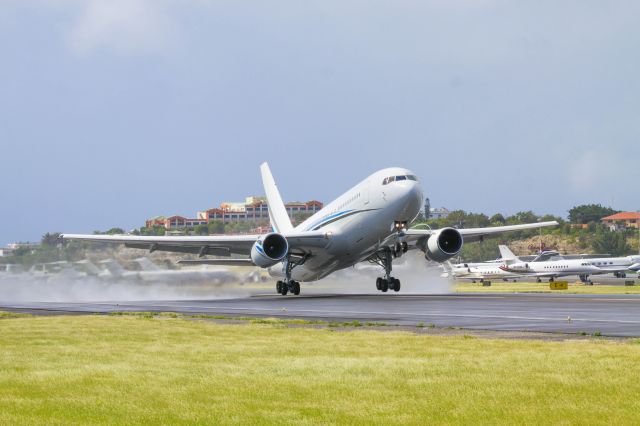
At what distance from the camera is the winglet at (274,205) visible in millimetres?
67287

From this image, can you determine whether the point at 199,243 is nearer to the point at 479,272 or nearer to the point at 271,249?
the point at 271,249

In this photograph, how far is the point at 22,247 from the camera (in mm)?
82125

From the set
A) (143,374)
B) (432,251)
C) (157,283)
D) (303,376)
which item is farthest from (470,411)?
(157,283)

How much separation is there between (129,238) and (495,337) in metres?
41.7

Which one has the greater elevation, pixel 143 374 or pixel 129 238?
pixel 129 238

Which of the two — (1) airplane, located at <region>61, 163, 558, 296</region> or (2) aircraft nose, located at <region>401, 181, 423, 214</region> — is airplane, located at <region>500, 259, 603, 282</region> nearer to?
(1) airplane, located at <region>61, 163, 558, 296</region>

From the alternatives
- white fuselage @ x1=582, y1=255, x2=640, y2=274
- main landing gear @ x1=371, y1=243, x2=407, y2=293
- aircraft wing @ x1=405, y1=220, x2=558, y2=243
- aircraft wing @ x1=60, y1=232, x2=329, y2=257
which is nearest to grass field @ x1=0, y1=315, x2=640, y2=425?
main landing gear @ x1=371, y1=243, x2=407, y2=293

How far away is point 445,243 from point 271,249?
10141 mm

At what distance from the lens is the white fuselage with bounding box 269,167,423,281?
50.0 meters

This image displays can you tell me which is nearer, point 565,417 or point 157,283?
point 565,417

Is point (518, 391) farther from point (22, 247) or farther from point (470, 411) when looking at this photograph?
point (22, 247)

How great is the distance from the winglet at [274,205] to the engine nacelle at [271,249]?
528 inches

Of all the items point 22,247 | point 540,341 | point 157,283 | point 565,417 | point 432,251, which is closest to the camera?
point 565,417

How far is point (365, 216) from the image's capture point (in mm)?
51188
